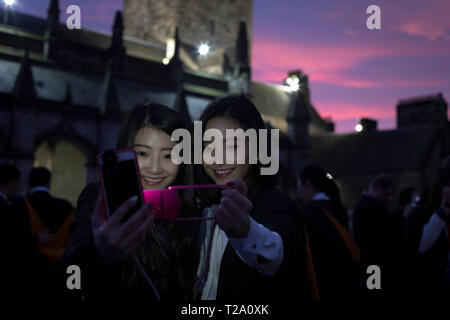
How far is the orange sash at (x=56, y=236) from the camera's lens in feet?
15.4

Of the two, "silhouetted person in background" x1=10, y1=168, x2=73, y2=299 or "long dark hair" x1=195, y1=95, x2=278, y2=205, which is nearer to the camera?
"long dark hair" x1=195, y1=95, x2=278, y2=205

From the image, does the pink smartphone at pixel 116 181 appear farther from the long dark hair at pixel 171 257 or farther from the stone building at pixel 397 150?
the stone building at pixel 397 150

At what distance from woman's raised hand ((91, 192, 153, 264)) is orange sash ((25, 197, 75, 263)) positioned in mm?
3726

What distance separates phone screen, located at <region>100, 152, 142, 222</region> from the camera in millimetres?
1315

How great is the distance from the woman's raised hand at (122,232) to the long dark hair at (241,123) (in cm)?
57

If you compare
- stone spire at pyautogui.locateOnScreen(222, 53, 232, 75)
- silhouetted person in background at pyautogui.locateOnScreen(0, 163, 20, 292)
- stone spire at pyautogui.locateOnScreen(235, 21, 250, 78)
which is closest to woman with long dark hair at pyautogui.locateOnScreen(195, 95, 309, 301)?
silhouetted person in background at pyautogui.locateOnScreen(0, 163, 20, 292)

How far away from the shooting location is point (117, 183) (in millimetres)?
1325

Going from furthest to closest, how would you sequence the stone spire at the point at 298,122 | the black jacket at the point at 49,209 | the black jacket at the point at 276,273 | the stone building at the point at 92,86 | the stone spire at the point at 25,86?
the stone spire at the point at 298,122 → the stone building at the point at 92,86 → the stone spire at the point at 25,86 → the black jacket at the point at 49,209 → the black jacket at the point at 276,273

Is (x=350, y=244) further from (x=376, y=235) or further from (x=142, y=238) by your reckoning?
(x=142, y=238)

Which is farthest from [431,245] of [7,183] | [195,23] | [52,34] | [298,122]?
[195,23]

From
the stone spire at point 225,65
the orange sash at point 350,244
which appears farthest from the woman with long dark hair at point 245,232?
the stone spire at point 225,65

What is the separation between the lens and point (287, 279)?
157 centimetres

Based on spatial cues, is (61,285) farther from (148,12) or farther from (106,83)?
(148,12)

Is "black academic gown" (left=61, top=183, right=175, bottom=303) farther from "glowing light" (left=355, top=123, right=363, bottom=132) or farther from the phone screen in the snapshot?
"glowing light" (left=355, top=123, right=363, bottom=132)
